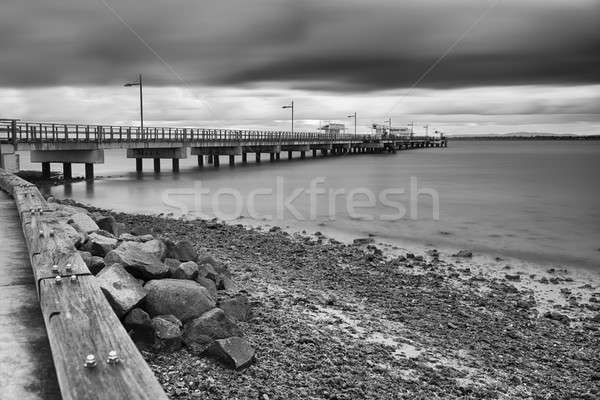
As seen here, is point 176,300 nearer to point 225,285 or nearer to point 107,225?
point 225,285

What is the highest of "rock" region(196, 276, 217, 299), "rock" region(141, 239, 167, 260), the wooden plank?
the wooden plank

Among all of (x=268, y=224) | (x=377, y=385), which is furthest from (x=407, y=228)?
(x=377, y=385)

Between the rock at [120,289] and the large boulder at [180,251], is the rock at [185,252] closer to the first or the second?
the large boulder at [180,251]

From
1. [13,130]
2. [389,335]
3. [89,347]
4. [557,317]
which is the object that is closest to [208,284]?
[389,335]

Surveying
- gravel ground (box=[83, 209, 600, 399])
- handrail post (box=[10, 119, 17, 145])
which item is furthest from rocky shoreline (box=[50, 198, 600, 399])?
A: handrail post (box=[10, 119, 17, 145])

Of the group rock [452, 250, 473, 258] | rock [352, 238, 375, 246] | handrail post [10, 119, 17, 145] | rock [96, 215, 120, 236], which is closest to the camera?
rock [96, 215, 120, 236]

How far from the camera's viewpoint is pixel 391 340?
6949 millimetres

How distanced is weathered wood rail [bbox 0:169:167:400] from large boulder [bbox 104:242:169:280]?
3.93ft

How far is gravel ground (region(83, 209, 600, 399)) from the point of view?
200 inches

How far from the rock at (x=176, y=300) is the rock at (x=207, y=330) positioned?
186 mm

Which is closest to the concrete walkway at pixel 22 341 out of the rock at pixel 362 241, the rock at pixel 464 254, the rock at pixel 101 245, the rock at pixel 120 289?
the rock at pixel 120 289

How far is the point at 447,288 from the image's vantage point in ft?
33.6

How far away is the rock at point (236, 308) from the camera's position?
6528mm

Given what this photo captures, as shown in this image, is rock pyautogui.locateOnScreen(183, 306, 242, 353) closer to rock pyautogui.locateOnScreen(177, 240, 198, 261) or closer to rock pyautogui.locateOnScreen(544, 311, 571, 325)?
rock pyautogui.locateOnScreen(177, 240, 198, 261)
